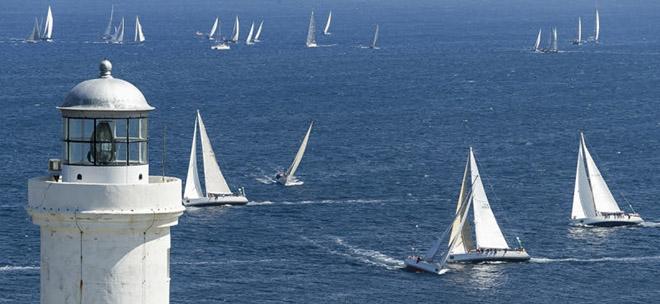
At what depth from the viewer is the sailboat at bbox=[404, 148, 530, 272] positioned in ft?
412

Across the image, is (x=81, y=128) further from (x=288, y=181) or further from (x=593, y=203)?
(x=288, y=181)

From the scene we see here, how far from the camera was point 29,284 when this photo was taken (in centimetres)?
10944

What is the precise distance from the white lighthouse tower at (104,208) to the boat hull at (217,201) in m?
127

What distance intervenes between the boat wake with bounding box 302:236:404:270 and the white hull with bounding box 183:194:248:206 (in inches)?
778

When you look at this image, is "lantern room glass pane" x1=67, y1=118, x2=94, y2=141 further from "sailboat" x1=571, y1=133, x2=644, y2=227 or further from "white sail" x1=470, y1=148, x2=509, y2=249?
"sailboat" x1=571, y1=133, x2=644, y2=227

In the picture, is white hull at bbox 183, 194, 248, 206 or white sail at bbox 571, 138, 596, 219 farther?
white hull at bbox 183, 194, 248, 206

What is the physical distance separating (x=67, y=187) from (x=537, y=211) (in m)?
128

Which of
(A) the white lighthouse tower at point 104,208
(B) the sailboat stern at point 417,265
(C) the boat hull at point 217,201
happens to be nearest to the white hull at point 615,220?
(B) the sailboat stern at point 417,265

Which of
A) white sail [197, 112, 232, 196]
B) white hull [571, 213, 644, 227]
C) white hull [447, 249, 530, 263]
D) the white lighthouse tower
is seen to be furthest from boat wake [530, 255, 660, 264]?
the white lighthouse tower

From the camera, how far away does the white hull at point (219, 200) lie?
487 ft

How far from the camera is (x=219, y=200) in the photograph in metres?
150

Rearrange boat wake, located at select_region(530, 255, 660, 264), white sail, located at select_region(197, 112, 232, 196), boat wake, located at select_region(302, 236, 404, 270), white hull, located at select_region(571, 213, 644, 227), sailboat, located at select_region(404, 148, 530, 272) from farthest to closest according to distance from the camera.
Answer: white sail, located at select_region(197, 112, 232, 196), white hull, located at select_region(571, 213, 644, 227), sailboat, located at select_region(404, 148, 530, 272), boat wake, located at select_region(530, 255, 660, 264), boat wake, located at select_region(302, 236, 404, 270)

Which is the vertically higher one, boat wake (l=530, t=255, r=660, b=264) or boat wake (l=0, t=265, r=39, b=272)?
boat wake (l=0, t=265, r=39, b=272)

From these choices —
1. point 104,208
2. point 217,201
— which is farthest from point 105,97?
point 217,201
